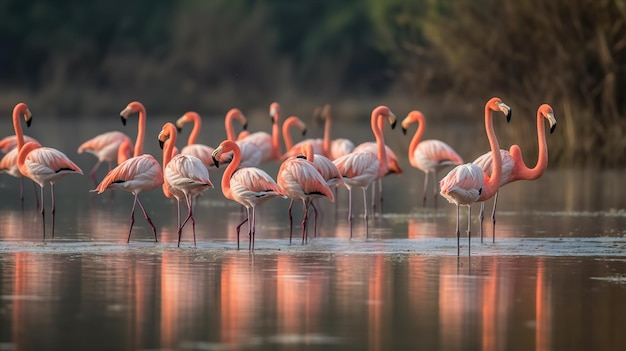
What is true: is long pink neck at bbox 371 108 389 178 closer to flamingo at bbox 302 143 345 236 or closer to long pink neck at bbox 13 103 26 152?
flamingo at bbox 302 143 345 236

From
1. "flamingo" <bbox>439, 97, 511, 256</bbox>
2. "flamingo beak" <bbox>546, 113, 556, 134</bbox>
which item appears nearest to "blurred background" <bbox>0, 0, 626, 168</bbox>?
"flamingo beak" <bbox>546, 113, 556, 134</bbox>

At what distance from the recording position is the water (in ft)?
25.3

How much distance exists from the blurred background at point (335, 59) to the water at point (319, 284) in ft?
18.8

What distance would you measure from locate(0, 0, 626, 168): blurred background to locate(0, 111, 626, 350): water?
572cm

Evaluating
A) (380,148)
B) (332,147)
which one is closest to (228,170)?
(380,148)

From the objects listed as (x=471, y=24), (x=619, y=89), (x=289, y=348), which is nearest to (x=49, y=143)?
(x=471, y=24)

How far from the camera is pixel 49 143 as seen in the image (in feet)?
88.2

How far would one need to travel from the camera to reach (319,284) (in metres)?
9.57

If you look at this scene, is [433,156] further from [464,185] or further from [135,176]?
[464,185]

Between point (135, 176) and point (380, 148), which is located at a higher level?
point (380, 148)

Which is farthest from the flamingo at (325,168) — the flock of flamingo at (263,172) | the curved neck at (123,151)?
the curved neck at (123,151)

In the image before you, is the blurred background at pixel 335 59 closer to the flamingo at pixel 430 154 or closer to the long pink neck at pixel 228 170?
the flamingo at pixel 430 154

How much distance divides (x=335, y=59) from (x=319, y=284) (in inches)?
1755

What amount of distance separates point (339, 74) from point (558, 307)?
138 ft
